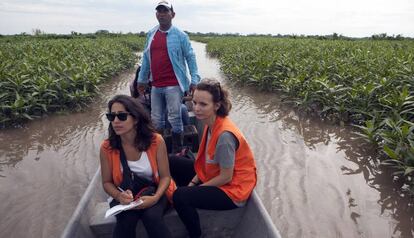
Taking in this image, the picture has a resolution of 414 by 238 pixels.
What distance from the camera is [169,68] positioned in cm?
373

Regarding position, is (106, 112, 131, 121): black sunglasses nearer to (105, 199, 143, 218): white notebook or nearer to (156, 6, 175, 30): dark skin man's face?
(105, 199, 143, 218): white notebook

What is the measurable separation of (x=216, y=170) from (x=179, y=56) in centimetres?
181

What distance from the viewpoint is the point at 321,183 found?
3.90m

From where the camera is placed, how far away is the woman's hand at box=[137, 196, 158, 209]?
85.9 inches

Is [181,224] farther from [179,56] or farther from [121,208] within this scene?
[179,56]

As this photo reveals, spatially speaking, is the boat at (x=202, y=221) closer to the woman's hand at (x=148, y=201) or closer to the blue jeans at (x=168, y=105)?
the woman's hand at (x=148, y=201)

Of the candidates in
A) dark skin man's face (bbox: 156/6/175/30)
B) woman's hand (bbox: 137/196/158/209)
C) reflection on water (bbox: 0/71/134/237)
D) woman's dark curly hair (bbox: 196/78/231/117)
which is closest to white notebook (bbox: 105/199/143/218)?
woman's hand (bbox: 137/196/158/209)

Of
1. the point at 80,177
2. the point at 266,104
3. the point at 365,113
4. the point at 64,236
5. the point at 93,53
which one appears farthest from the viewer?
the point at 93,53

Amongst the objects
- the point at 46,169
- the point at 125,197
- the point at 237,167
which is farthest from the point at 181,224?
the point at 46,169

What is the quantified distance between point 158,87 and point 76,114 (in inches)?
153

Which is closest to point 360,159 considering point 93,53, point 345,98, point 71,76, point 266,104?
point 345,98

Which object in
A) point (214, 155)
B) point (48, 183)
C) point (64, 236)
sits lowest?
point (48, 183)

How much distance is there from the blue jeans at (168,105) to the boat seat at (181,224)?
1590 millimetres

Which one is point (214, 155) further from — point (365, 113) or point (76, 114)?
point (76, 114)
